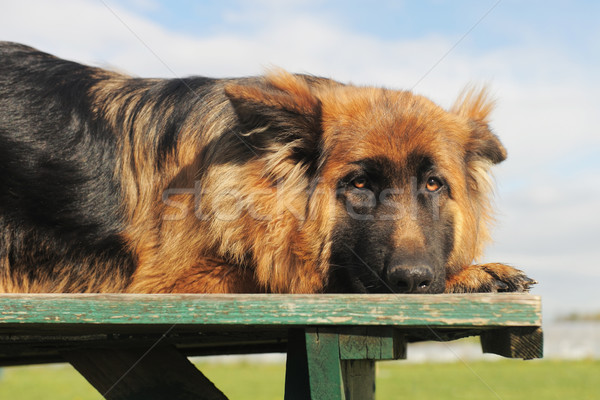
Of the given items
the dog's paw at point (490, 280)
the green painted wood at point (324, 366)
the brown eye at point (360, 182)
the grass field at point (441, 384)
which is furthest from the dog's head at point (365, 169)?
the grass field at point (441, 384)

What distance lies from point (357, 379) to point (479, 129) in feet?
8.73

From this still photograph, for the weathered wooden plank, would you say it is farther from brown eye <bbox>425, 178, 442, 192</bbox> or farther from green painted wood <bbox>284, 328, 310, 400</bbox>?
brown eye <bbox>425, 178, 442, 192</bbox>

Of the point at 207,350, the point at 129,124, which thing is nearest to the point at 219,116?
the point at 129,124

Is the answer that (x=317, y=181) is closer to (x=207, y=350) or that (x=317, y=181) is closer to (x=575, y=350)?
(x=207, y=350)

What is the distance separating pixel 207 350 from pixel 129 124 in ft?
5.96

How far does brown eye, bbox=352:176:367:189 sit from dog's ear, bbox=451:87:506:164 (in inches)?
41.2

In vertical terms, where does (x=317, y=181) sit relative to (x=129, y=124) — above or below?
below

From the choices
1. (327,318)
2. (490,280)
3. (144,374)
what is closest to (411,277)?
(490,280)

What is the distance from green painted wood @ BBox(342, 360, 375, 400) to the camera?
2619 millimetres

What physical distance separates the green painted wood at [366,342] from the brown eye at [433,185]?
1.90 metres

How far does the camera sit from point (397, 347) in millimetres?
2660

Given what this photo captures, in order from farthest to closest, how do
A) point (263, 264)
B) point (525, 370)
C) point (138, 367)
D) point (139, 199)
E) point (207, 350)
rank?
point (525, 370)
point (207, 350)
point (139, 199)
point (263, 264)
point (138, 367)

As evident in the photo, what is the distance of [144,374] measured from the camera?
3598mm

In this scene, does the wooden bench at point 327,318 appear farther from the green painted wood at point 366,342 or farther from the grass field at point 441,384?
the grass field at point 441,384
